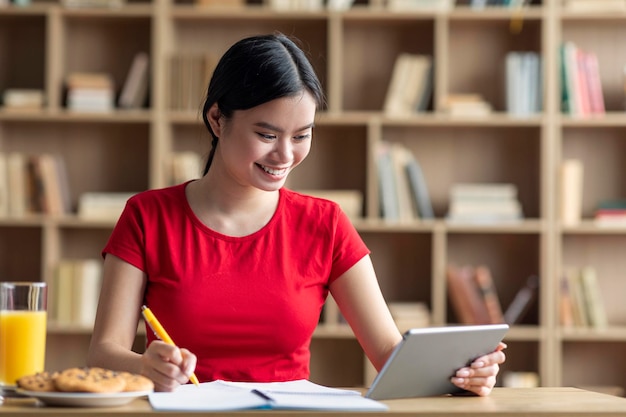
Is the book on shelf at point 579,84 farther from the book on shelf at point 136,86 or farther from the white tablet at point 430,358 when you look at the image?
the white tablet at point 430,358

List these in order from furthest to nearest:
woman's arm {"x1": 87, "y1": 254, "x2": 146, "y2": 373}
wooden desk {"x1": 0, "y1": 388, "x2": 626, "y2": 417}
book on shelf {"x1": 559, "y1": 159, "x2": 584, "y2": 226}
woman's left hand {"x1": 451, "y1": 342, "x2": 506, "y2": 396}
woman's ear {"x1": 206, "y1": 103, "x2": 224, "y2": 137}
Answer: book on shelf {"x1": 559, "y1": 159, "x2": 584, "y2": 226}, woman's ear {"x1": 206, "y1": 103, "x2": 224, "y2": 137}, woman's arm {"x1": 87, "y1": 254, "x2": 146, "y2": 373}, woman's left hand {"x1": 451, "y1": 342, "x2": 506, "y2": 396}, wooden desk {"x1": 0, "y1": 388, "x2": 626, "y2": 417}

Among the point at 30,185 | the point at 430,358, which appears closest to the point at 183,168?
the point at 30,185

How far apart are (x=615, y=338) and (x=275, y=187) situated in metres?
2.29

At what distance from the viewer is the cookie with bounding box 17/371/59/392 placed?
1.16m

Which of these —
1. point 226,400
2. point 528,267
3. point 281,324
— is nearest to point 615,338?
point 528,267

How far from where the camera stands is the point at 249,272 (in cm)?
172

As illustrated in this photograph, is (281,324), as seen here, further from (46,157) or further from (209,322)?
(46,157)

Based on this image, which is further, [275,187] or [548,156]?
[548,156]

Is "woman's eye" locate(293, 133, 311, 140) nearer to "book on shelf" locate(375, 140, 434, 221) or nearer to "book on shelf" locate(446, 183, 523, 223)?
"book on shelf" locate(375, 140, 434, 221)

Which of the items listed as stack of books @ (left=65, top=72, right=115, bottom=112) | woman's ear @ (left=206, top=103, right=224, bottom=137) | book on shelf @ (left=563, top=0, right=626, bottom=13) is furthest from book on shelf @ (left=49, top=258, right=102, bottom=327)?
book on shelf @ (left=563, top=0, right=626, bottom=13)

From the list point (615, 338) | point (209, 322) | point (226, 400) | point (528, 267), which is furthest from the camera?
point (528, 267)

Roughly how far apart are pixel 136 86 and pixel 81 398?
2711 mm

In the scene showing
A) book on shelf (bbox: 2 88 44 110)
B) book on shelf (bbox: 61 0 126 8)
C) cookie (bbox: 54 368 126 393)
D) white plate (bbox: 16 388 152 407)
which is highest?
book on shelf (bbox: 61 0 126 8)

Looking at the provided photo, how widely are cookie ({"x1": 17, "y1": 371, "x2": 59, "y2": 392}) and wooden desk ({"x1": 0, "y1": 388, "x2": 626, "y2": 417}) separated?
0.08 ft
